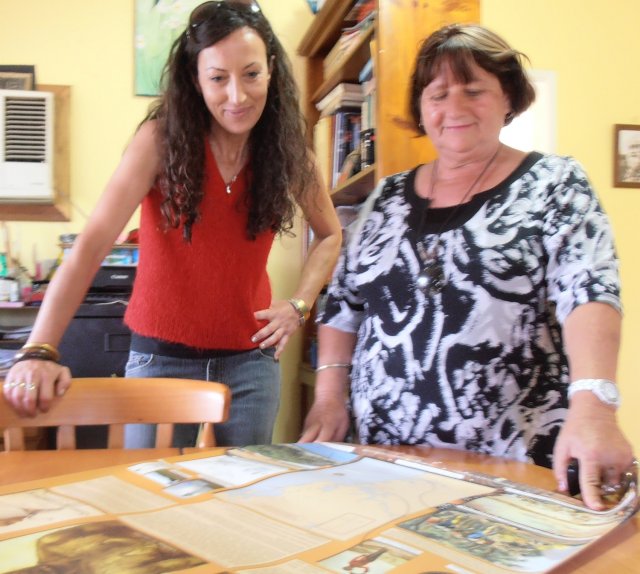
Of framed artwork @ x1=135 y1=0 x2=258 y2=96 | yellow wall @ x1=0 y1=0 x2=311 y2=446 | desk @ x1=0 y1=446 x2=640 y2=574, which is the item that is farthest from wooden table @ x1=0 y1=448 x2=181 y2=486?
framed artwork @ x1=135 y1=0 x2=258 y2=96

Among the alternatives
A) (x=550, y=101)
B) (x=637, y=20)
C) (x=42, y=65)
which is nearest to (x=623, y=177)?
(x=550, y=101)

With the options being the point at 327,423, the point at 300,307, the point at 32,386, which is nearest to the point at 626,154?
the point at 300,307

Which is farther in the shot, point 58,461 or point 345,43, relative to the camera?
point 345,43

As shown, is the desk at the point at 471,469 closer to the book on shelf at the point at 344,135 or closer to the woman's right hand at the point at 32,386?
the woman's right hand at the point at 32,386

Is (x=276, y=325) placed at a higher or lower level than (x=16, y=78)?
lower

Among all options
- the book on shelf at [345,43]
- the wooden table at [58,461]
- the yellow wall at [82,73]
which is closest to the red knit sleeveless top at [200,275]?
the wooden table at [58,461]

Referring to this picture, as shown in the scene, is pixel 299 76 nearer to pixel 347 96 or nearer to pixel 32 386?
pixel 347 96

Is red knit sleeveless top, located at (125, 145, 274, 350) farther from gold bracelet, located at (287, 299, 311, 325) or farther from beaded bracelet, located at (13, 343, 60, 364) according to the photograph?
beaded bracelet, located at (13, 343, 60, 364)

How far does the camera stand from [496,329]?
809 mm

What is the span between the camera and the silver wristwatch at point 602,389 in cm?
63

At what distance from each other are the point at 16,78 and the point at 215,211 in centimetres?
151

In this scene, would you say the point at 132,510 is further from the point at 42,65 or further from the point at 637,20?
the point at 637,20

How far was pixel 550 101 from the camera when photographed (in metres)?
2.33

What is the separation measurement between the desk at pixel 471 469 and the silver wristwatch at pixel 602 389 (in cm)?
10
